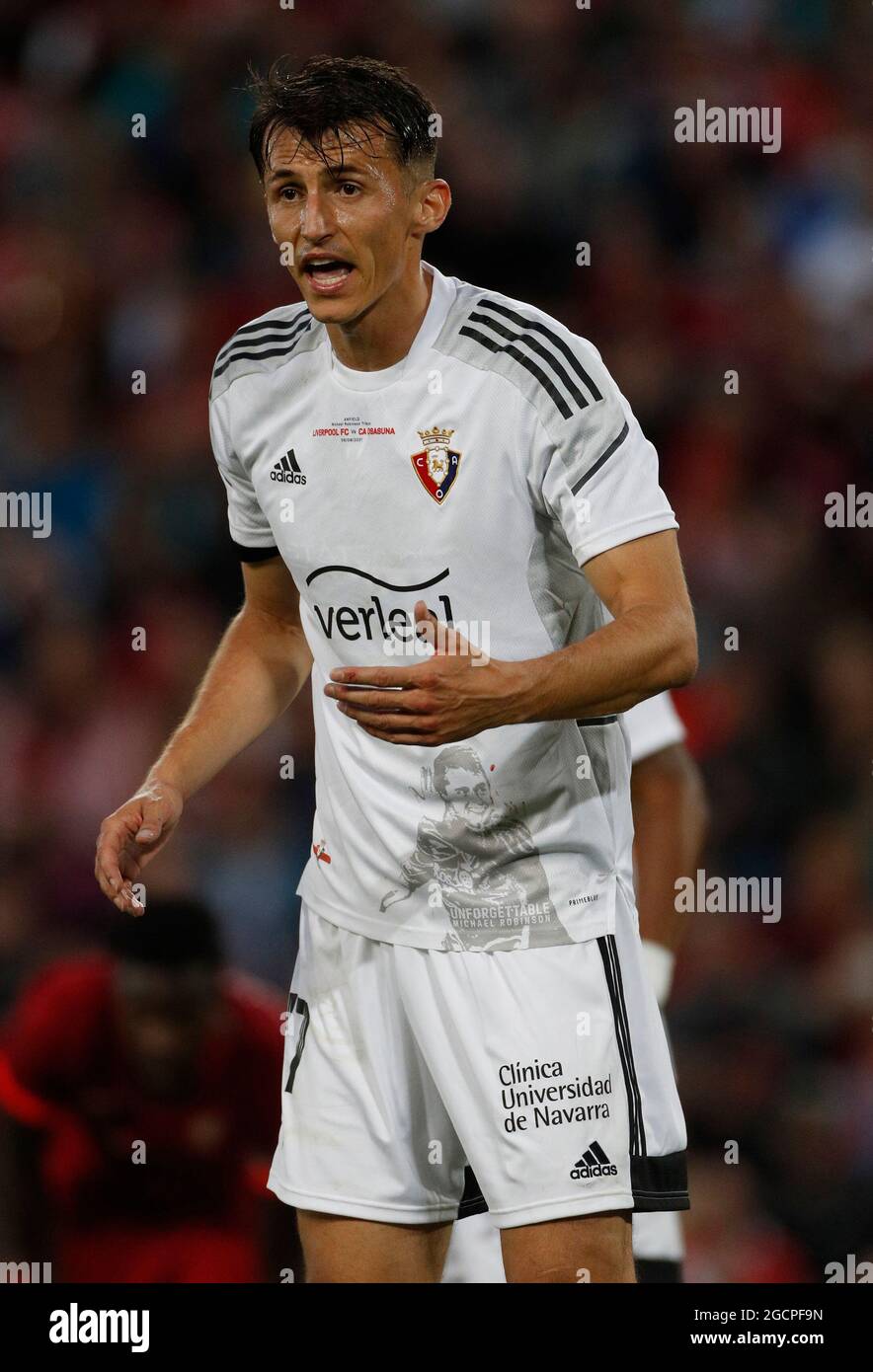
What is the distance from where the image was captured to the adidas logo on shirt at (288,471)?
2.29 metres

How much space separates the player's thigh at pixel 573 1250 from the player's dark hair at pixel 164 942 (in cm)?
132

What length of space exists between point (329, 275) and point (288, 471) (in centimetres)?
27

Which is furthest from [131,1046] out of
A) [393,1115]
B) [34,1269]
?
[393,1115]

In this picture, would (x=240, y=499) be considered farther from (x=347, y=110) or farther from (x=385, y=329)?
(x=347, y=110)

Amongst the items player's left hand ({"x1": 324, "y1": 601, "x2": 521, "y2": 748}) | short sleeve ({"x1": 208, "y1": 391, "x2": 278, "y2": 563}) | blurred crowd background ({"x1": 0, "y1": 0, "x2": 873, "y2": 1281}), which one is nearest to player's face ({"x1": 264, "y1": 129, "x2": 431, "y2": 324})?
short sleeve ({"x1": 208, "y1": 391, "x2": 278, "y2": 563})

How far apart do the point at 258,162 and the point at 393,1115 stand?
1261 millimetres

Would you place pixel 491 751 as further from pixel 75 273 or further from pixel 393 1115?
pixel 75 273

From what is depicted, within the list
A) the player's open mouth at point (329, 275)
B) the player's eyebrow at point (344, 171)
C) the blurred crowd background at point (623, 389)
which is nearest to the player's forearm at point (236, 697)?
the player's open mouth at point (329, 275)

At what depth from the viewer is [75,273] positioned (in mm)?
4379

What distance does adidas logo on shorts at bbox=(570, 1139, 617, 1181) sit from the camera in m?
2.15

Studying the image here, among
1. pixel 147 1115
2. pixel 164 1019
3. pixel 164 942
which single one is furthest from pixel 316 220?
pixel 147 1115

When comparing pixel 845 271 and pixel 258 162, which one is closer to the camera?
pixel 258 162

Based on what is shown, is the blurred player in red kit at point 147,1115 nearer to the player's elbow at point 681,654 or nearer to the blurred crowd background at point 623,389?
the blurred crowd background at point 623,389

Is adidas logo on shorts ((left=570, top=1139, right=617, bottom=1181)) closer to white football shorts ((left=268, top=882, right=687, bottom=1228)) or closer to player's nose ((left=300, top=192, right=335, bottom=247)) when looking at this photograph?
white football shorts ((left=268, top=882, right=687, bottom=1228))
